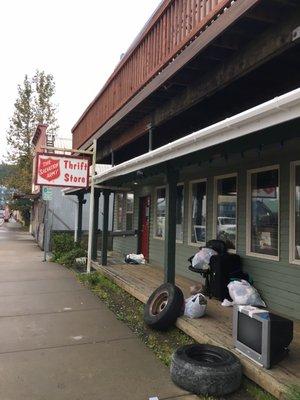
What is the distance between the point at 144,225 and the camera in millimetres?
11906

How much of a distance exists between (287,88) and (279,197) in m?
1.77

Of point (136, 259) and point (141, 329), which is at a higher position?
point (136, 259)

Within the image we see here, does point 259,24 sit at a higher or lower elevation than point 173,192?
higher

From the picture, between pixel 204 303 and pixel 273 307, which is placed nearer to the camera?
pixel 204 303

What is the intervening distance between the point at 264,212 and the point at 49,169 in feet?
18.0

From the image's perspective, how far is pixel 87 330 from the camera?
5.65 m

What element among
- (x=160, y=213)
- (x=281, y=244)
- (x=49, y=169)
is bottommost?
(x=281, y=244)

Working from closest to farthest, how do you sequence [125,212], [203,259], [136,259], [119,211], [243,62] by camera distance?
[243,62]
[203,259]
[136,259]
[125,212]
[119,211]

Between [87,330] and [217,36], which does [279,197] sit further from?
[87,330]

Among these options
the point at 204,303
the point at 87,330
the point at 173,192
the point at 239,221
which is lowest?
the point at 87,330

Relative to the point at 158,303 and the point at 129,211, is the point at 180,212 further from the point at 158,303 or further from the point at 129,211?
the point at 129,211

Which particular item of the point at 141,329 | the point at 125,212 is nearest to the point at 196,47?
the point at 141,329

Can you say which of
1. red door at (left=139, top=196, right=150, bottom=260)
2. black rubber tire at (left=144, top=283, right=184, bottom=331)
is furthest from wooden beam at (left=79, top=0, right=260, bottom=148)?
red door at (left=139, top=196, right=150, bottom=260)

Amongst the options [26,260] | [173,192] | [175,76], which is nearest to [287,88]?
[175,76]
